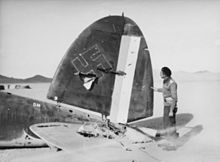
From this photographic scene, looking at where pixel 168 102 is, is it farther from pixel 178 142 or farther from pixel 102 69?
pixel 102 69

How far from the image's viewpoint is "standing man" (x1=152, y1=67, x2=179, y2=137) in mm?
1710

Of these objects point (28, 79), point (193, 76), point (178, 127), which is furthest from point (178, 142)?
point (28, 79)

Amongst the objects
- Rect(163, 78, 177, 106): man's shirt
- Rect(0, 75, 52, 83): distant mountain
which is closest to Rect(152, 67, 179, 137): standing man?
Rect(163, 78, 177, 106): man's shirt

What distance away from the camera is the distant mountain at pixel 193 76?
170cm

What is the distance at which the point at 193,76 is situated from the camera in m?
1.70

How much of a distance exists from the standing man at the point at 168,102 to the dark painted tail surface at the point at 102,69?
0.24 ft

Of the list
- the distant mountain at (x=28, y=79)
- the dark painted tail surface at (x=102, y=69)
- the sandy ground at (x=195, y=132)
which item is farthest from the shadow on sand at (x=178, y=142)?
the distant mountain at (x=28, y=79)

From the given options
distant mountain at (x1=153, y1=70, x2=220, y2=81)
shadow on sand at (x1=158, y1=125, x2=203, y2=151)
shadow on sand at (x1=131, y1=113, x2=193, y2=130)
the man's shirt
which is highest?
distant mountain at (x1=153, y1=70, x2=220, y2=81)

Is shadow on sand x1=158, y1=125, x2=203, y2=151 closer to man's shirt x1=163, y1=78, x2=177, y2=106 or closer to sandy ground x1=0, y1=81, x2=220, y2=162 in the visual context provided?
sandy ground x1=0, y1=81, x2=220, y2=162

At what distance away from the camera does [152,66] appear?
1.74 m

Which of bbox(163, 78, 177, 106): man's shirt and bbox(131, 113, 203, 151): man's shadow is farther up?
bbox(163, 78, 177, 106): man's shirt

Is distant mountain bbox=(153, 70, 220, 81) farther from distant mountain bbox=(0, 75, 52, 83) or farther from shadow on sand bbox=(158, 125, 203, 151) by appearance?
distant mountain bbox=(0, 75, 52, 83)

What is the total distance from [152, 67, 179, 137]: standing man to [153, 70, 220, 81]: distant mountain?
3cm

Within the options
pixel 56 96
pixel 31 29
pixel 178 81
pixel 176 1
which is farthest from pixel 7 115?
pixel 176 1
